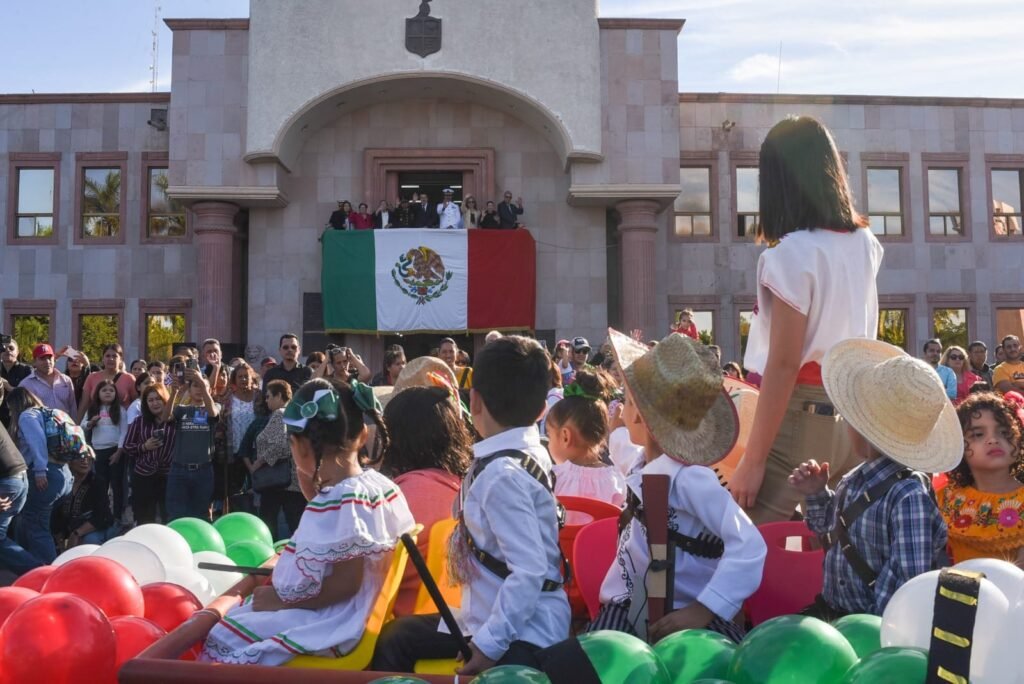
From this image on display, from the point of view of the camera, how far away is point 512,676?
2.57 m

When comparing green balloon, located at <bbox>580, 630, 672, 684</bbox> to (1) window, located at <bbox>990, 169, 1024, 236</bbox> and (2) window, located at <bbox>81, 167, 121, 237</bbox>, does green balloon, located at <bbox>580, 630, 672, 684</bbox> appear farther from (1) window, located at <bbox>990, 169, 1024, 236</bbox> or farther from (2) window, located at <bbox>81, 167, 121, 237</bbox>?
(1) window, located at <bbox>990, 169, 1024, 236</bbox>

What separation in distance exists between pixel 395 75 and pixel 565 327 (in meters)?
6.17

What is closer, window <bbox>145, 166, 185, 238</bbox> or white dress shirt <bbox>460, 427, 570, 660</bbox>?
white dress shirt <bbox>460, 427, 570, 660</bbox>

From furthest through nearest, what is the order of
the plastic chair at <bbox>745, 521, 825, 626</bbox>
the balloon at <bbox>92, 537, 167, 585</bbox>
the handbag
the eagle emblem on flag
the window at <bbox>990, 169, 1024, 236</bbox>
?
the window at <bbox>990, 169, 1024, 236</bbox>, the eagle emblem on flag, the handbag, the balloon at <bbox>92, 537, 167, 585</bbox>, the plastic chair at <bbox>745, 521, 825, 626</bbox>

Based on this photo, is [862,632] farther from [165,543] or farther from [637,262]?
[637,262]

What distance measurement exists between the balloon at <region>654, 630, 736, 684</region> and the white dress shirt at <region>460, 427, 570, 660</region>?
0.41m

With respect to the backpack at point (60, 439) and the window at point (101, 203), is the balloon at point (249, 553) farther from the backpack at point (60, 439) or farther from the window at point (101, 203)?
the window at point (101, 203)

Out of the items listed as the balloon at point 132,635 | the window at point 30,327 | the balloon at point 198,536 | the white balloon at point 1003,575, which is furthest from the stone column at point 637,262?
the white balloon at point 1003,575

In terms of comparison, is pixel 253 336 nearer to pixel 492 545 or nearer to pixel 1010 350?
pixel 1010 350

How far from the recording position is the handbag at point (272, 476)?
31.8ft

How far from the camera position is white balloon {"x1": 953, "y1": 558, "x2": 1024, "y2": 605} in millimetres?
2748

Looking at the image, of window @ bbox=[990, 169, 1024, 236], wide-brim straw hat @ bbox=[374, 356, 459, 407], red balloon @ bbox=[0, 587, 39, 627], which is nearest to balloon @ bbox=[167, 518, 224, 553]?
wide-brim straw hat @ bbox=[374, 356, 459, 407]

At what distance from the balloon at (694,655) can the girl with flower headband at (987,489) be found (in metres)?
2.21

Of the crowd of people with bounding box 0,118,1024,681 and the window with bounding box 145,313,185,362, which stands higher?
the window with bounding box 145,313,185,362
